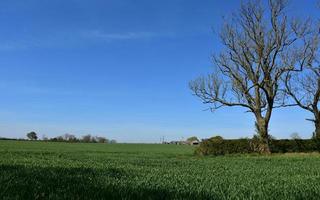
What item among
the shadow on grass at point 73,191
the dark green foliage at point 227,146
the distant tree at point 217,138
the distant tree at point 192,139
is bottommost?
the shadow on grass at point 73,191

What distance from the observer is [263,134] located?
1891 inches

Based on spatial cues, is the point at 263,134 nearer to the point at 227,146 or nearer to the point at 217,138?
the point at 227,146

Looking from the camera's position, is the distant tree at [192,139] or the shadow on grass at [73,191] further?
the distant tree at [192,139]

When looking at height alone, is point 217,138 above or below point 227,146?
above

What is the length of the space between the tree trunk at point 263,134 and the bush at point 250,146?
51 centimetres

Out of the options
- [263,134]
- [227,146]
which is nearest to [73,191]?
[227,146]

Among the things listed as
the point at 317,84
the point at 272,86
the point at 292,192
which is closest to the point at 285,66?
the point at 272,86

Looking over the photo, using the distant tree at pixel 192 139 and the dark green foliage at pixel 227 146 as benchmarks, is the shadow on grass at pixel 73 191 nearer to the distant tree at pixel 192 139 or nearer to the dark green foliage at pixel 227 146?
the dark green foliage at pixel 227 146

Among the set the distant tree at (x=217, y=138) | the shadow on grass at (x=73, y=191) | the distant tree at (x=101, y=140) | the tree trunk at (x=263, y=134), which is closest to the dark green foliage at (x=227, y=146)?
the distant tree at (x=217, y=138)

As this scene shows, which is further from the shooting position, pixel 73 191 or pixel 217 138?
pixel 217 138

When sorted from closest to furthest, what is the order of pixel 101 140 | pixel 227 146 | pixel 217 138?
pixel 227 146 < pixel 217 138 < pixel 101 140

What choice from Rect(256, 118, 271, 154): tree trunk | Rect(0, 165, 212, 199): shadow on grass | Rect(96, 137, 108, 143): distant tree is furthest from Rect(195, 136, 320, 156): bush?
Rect(96, 137, 108, 143): distant tree

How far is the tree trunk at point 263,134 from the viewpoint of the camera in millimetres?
47125

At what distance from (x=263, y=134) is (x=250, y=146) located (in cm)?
181
